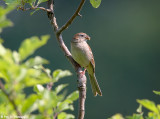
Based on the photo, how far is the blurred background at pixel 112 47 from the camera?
9.77 metres

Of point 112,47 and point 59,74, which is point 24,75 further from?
point 112,47

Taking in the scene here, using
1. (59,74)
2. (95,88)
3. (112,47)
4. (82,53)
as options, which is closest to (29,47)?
(59,74)

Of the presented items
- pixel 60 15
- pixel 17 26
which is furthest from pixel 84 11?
pixel 17 26

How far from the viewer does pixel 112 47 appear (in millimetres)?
11289

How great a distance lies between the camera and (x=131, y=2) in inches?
588

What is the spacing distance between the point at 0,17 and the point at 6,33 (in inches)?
417

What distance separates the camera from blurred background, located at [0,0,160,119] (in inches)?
384

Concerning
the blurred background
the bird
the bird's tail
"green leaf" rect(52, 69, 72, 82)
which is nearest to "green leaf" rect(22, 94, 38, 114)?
"green leaf" rect(52, 69, 72, 82)

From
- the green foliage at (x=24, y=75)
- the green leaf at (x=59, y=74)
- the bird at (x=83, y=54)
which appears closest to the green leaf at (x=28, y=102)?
the green foliage at (x=24, y=75)

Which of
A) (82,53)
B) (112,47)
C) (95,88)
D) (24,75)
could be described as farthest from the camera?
(112,47)

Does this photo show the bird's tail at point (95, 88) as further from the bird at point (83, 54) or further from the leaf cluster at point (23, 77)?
the leaf cluster at point (23, 77)

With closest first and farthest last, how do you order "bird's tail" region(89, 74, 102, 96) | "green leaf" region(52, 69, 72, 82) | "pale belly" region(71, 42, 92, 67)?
"green leaf" region(52, 69, 72, 82)
"bird's tail" region(89, 74, 102, 96)
"pale belly" region(71, 42, 92, 67)

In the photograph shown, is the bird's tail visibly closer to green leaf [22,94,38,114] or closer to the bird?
the bird

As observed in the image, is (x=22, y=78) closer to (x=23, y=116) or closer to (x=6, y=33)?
(x=23, y=116)
